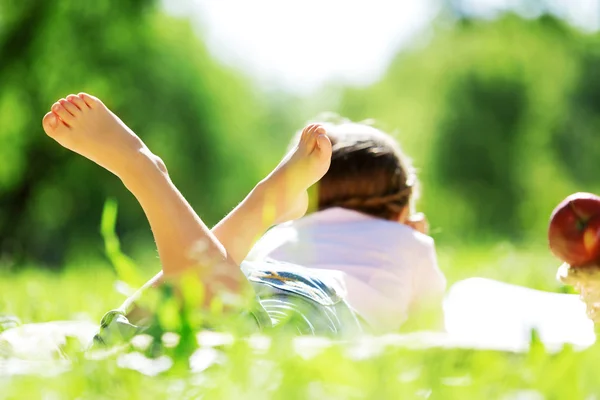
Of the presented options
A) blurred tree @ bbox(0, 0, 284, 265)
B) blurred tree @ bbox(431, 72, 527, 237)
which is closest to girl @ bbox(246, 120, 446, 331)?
blurred tree @ bbox(0, 0, 284, 265)

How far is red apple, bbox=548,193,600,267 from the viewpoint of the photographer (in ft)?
5.03

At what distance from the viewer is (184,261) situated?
1.64 m

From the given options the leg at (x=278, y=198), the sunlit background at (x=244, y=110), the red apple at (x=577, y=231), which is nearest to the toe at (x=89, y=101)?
the leg at (x=278, y=198)

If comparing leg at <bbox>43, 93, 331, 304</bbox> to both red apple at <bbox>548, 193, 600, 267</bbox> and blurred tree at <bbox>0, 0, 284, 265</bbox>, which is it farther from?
blurred tree at <bbox>0, 0, 284, 265</bbox>

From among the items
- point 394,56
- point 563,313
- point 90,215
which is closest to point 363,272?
point 563,313

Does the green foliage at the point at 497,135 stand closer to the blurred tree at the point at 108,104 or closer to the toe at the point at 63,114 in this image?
the blurred tree at the point at 108,104

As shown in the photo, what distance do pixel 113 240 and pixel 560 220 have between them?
822mm

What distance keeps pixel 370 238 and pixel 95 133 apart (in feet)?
3.10

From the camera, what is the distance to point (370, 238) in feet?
8.35

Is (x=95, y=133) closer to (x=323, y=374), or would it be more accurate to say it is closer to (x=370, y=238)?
(x=370, y=238)

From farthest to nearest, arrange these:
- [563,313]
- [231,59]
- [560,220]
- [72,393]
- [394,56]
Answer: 1. [394,56]
2. [231,59]
3. [563,313]
4. [560,220]
5. [72,393]

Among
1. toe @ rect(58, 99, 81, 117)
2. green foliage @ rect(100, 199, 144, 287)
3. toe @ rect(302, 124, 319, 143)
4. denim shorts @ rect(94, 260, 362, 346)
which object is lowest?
green foliage @ rect(100, 199, 144, 287)

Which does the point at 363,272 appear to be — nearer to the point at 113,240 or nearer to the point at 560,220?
the point at 560,220

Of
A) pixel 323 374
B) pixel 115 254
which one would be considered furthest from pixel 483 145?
pixel 323 374
